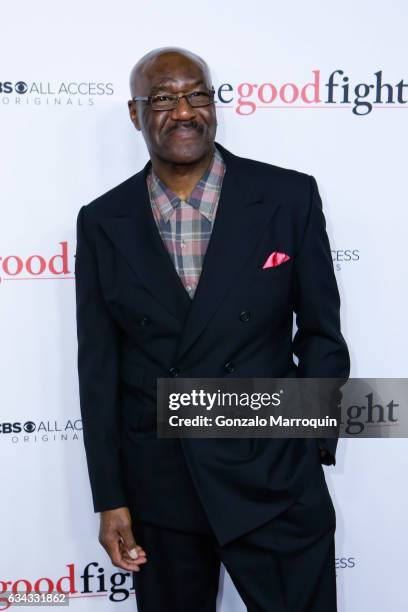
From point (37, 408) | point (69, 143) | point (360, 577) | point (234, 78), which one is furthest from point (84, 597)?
point (234, 78)

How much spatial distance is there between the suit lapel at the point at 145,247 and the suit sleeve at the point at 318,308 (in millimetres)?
234

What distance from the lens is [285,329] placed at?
4.62ft

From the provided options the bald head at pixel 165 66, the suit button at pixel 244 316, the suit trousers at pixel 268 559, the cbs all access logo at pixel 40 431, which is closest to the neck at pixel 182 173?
the bald head at pixel 165 66

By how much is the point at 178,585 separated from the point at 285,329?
1.95ft

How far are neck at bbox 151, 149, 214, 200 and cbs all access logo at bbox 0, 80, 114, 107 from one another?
0.42m

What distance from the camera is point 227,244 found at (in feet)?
4.31

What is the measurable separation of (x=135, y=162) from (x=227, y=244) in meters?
0.57

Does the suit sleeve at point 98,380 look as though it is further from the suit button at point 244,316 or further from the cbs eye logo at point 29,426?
the cbs eye logo at point 29,426

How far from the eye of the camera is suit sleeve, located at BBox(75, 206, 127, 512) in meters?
1.43

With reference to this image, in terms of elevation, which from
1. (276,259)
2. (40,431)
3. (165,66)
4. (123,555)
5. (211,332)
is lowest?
(123,555)

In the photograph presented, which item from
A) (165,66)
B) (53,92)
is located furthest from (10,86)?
(165,66)

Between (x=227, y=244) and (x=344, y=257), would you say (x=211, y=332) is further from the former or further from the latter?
(x=344, y=257)

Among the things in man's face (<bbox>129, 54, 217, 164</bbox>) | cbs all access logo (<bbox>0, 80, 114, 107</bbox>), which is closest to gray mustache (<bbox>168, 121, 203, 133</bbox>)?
man's face (<bbox>129, 54, 217, 164</bbox>)

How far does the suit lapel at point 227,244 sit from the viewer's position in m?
1.29
